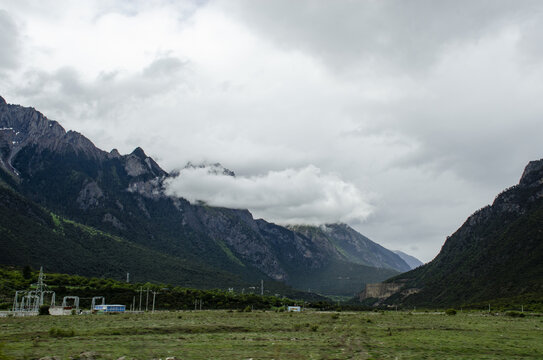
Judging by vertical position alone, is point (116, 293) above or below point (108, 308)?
above

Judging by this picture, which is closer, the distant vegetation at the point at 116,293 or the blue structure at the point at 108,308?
the blue structure at the point at 108,308

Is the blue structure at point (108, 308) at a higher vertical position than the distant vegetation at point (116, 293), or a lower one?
lower

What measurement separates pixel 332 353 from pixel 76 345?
20099 millimetres

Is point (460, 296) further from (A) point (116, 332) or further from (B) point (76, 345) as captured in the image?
(B) point (76, 345)

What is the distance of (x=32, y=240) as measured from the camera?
644ft

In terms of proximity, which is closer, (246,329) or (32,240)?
(246,329)

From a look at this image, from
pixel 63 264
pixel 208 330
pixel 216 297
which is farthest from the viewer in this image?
pixel 63 264

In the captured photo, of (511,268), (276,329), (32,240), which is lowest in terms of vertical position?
(276,329)

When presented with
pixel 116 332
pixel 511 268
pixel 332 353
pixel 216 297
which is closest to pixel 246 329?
pixel 116 332

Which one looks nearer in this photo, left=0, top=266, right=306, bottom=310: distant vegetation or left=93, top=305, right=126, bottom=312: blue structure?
left=93, top=305, right=126, bottom=312: blue structure

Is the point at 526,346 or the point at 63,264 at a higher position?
the point at 63,264

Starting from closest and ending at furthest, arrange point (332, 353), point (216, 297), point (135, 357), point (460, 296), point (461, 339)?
point (135, 357), point (332, 353), point (461, 339), point (216, 297), point (460, 296)

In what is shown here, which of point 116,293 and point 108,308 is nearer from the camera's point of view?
point 108,308

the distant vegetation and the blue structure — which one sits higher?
the distant vegetation
